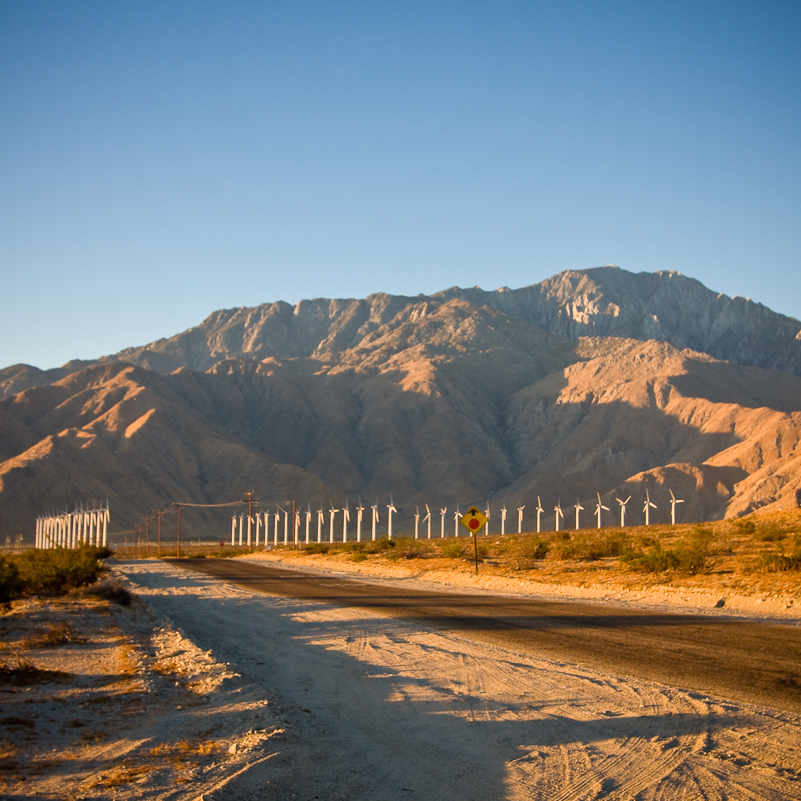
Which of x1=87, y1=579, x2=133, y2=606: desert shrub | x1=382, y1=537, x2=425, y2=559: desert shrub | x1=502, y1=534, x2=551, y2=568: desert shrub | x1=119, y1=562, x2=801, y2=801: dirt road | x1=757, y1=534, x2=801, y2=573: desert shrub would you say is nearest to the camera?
x1=119, y1=562, x2=801, y2=801: dirt road

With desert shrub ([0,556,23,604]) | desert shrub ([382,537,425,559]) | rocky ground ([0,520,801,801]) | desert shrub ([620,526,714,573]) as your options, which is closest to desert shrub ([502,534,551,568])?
desert shrub ([620,526,714,573])

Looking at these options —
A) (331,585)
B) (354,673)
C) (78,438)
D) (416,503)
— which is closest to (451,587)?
(331,585)

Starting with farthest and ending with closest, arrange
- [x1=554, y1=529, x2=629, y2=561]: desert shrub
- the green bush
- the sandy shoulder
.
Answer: [x1=554, y1=529, x2=629, y2=561]: desert shrub, the green bush, the sandy shoulder

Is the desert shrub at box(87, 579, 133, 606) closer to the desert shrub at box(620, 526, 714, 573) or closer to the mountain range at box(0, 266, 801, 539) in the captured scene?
the desert shrub at box(620, 526, 714, 573)

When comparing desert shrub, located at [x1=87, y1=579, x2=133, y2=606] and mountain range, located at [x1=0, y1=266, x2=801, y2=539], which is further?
mountain range, located at [x1=0, y1=266, x2=801, y2=539]

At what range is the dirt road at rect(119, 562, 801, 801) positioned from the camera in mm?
6180

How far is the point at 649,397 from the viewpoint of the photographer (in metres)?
168

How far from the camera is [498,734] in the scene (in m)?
7.62

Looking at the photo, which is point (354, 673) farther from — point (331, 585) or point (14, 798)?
point (331, 585)

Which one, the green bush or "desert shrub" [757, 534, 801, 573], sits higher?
"desert shrub" [757, 534, 801, 573]

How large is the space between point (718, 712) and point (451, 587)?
62.2ft

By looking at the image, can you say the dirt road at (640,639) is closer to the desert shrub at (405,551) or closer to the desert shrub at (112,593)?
the desert shrub at (112,593)

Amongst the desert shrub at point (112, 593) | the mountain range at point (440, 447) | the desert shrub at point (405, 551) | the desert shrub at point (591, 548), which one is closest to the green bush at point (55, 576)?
the desert shrub at point (112, 593)

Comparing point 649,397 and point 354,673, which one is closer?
point 354,673
